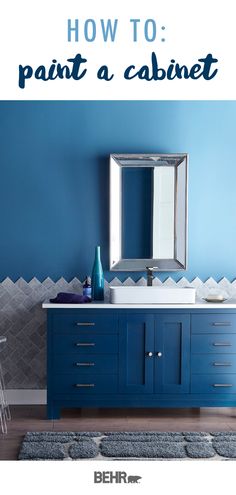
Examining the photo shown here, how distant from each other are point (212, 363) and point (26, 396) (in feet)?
4.49

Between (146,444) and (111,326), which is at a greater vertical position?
(111,326)

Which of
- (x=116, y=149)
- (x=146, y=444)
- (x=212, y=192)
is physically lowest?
(x=146, y=444)

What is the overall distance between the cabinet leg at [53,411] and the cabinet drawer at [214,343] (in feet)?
3.11

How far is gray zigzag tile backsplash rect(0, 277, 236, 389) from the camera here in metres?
4.32

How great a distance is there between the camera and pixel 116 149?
4309mm

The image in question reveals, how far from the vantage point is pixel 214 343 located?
12.9ft
